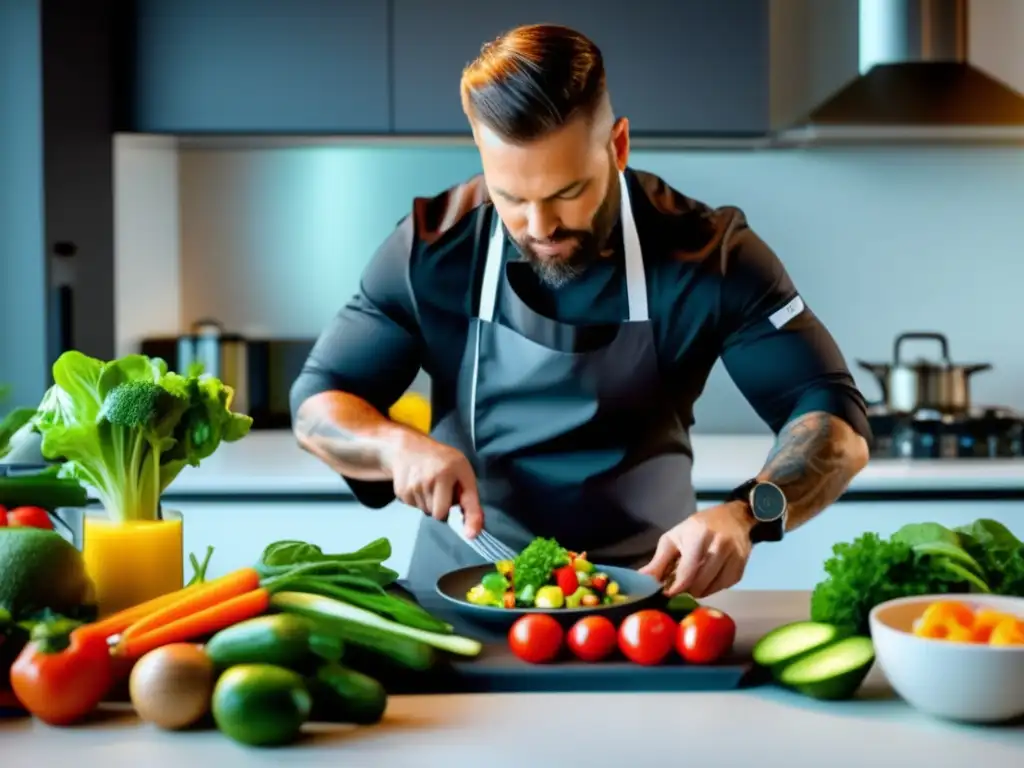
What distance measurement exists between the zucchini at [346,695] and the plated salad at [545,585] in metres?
0.26

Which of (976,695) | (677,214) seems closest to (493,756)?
(976,695)

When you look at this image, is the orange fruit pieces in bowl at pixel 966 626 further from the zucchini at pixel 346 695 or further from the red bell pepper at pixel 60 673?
the red bell pepper at pixel 60 673

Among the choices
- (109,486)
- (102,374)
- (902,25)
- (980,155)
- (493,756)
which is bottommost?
(493,756)

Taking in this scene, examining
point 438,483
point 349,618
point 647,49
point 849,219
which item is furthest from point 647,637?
point 849,219

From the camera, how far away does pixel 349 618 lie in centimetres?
134

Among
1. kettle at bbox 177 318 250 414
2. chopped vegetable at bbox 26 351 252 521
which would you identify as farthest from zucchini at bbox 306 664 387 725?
kettle at bbox 177 318 250 414

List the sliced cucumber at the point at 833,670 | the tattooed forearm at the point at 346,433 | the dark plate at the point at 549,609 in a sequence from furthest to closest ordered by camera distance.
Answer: the tattooed forearm at the point at 346,433 → the dark plate at the point at 549,609 → the sliced cucumber at the point at 833,670

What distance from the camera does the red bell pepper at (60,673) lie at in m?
1.21

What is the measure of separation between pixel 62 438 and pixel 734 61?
212 cm

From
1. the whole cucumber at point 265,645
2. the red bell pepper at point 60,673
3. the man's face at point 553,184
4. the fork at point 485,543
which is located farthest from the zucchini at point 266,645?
the man's face at point 553,184

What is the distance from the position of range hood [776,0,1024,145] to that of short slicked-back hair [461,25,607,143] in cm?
143

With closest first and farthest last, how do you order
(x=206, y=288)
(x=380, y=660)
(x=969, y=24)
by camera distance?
(x=380, y=660) < (x=969, y=24) < (x=206, y=288)

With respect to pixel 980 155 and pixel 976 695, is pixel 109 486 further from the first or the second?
pixel 980 155

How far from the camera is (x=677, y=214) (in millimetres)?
2080
